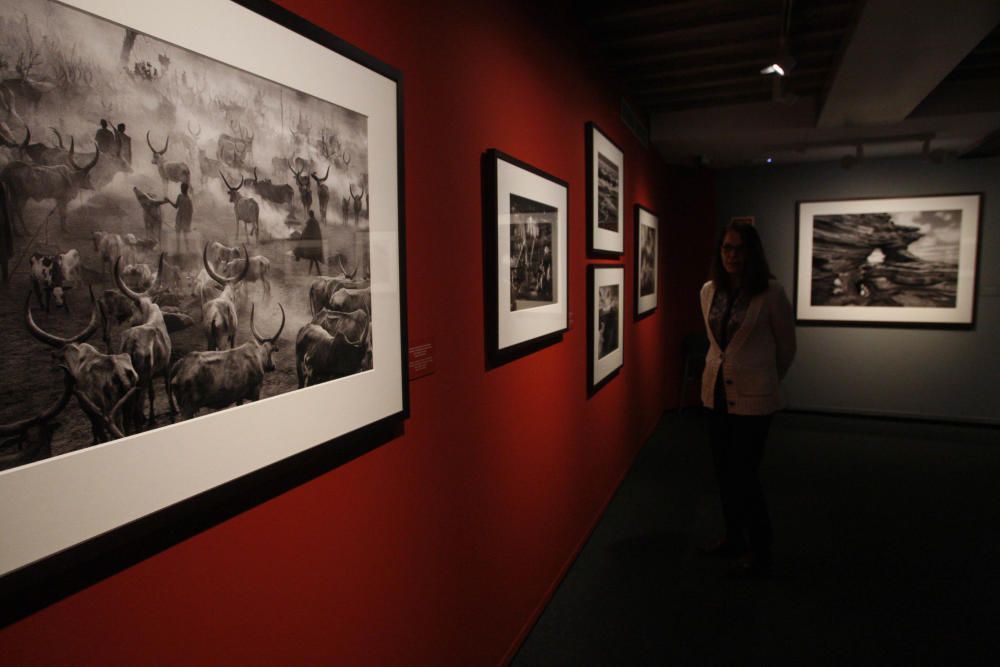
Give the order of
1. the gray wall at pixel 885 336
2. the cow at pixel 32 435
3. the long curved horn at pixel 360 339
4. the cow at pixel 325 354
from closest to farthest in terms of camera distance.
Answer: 1. the cow at pixel 32 435
2. the cow at pixel 325 354
3. the long curved horn at pixel 360 339
4. the gray wall at pixel 885 336

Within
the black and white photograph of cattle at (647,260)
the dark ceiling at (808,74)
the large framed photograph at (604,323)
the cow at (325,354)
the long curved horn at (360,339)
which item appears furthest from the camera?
the black and white photograph of cattle at (647,260)

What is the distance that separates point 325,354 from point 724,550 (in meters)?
2.88

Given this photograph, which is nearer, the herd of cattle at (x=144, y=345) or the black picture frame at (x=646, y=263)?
the herd of cattle at (x=144, y=345)

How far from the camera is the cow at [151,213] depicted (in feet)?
3.01

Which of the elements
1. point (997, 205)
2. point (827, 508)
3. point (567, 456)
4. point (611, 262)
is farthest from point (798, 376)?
point (567, 456)

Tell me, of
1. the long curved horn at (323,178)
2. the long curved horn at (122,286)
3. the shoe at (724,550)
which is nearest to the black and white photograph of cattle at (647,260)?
the shoe at (724,550)

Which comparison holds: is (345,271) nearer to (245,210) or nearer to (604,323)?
(245,210)

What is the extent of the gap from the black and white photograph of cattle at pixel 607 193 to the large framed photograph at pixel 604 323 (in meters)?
0.26

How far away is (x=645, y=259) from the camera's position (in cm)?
506

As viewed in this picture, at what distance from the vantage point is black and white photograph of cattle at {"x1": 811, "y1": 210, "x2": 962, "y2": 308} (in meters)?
6.04

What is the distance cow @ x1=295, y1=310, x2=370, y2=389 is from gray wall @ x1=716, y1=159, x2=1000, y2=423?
6.18 m

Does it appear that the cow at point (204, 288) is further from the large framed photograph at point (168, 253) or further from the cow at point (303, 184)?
the cow at point (303, 184)

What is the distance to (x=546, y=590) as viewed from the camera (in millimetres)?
2891

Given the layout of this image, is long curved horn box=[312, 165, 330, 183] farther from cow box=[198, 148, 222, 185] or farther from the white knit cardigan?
the white knit cardigan
